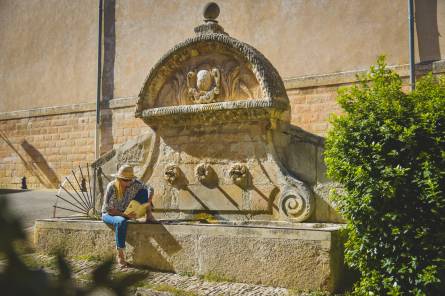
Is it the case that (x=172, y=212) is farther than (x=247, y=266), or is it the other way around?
(x=172, y=212)

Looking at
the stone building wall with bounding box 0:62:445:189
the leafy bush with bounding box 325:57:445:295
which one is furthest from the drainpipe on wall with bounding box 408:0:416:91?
the stone building wall with bounding box 0:62:445:189

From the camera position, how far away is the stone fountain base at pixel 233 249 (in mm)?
4832

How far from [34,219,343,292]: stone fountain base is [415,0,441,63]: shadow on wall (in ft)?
21.1

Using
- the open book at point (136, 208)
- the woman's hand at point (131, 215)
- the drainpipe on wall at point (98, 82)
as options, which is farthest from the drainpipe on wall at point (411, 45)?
the drainpipe on wall at point (98, 82)

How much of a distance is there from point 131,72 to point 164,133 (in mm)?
8613

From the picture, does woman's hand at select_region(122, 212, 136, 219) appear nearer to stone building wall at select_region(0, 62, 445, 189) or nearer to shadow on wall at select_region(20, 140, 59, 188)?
stone building wall at select_region(0, 62, 445, 189)

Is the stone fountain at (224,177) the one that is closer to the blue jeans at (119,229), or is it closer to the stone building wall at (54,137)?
the blue jeans at (119,229)

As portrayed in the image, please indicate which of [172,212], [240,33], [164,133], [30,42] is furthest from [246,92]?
[30,42]

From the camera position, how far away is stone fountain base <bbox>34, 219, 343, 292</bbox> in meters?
4.83

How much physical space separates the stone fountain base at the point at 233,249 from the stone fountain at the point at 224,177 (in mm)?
10

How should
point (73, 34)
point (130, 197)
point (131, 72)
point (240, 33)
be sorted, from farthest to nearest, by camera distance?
point (73, 34)
point (131, 72)
point (240, 33)
point (130, 197)

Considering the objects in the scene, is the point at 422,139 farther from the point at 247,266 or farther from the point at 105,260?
the point at 105,260

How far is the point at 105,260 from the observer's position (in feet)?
3.58

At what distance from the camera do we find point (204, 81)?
664 centimetres
